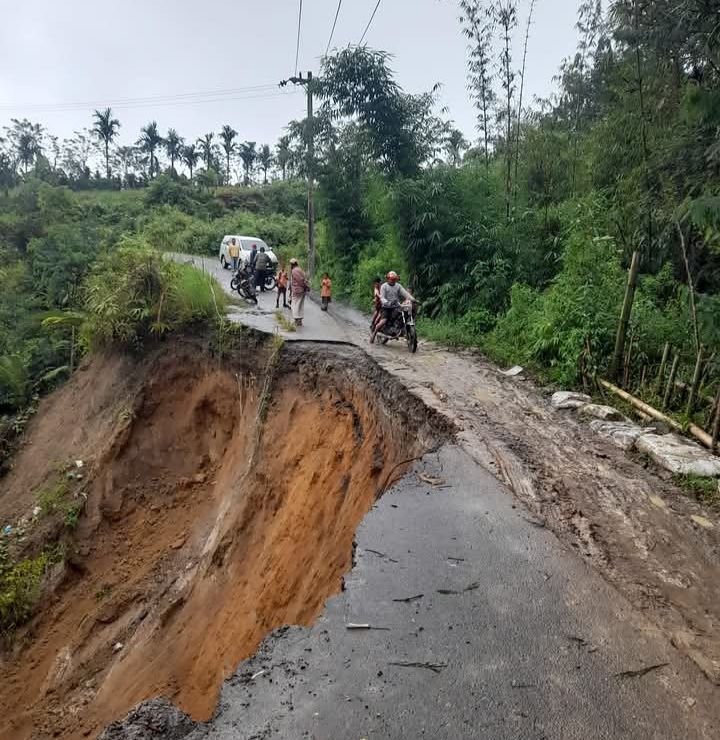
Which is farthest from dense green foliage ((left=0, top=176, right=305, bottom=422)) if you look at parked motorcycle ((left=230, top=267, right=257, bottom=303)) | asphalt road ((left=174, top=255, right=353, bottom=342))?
parked motorcycle ((left=230, top=267, right=257, bottom=303))

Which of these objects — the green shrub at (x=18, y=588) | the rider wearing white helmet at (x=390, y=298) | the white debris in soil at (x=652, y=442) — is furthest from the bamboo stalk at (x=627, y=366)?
the green shrub at (x=18, y=588)

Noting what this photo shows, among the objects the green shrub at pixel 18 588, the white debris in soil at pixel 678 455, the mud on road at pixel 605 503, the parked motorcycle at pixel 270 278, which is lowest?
the green shrub at pixel 18 588

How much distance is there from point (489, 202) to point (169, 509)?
983cm

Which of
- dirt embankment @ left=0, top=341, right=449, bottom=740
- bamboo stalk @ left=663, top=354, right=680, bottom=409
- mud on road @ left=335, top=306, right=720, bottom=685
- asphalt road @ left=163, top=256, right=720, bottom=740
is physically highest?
bamboo stalk @ left=663, top=354, right=680, bottom=409

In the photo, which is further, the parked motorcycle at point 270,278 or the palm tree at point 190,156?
the palm tree at point 190,156

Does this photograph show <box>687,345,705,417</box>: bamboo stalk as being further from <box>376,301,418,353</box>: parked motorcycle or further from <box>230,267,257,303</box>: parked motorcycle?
<box>230,267,257,303</box>: parked motorcycle

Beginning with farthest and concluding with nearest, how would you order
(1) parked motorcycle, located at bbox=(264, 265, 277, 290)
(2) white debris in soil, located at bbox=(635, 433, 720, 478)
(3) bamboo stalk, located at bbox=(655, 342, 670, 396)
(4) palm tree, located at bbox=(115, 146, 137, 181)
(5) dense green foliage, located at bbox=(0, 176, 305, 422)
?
(4) palm tree, located at bbox=(115, 146, 137, 181) → (1) parked motorcycle, located at bbox=(264, 265, 277, 290) → (5) dense green foliage, located at bbox=(0, 176, 305, 422) → (3) bamboo stalk, located at bbox=(655, 342, 670, 396) → (2) white debris in soil, located at bbox=(635, 433, 720, 478)

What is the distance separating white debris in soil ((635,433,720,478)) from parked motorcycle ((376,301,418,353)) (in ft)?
15.0

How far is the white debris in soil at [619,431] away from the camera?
18.6ft

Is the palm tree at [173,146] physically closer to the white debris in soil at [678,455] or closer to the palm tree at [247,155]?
the palm tree at [247,155]

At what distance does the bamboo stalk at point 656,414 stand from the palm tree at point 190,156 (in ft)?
227

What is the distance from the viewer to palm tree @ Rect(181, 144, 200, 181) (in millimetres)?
67062

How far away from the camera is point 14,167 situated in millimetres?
56500

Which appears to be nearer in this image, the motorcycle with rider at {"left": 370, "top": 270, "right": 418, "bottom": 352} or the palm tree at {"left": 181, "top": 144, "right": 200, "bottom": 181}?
the motorcycle with rider at {"left": 370, "top": 270, "right": 418, "bottom": 352}
